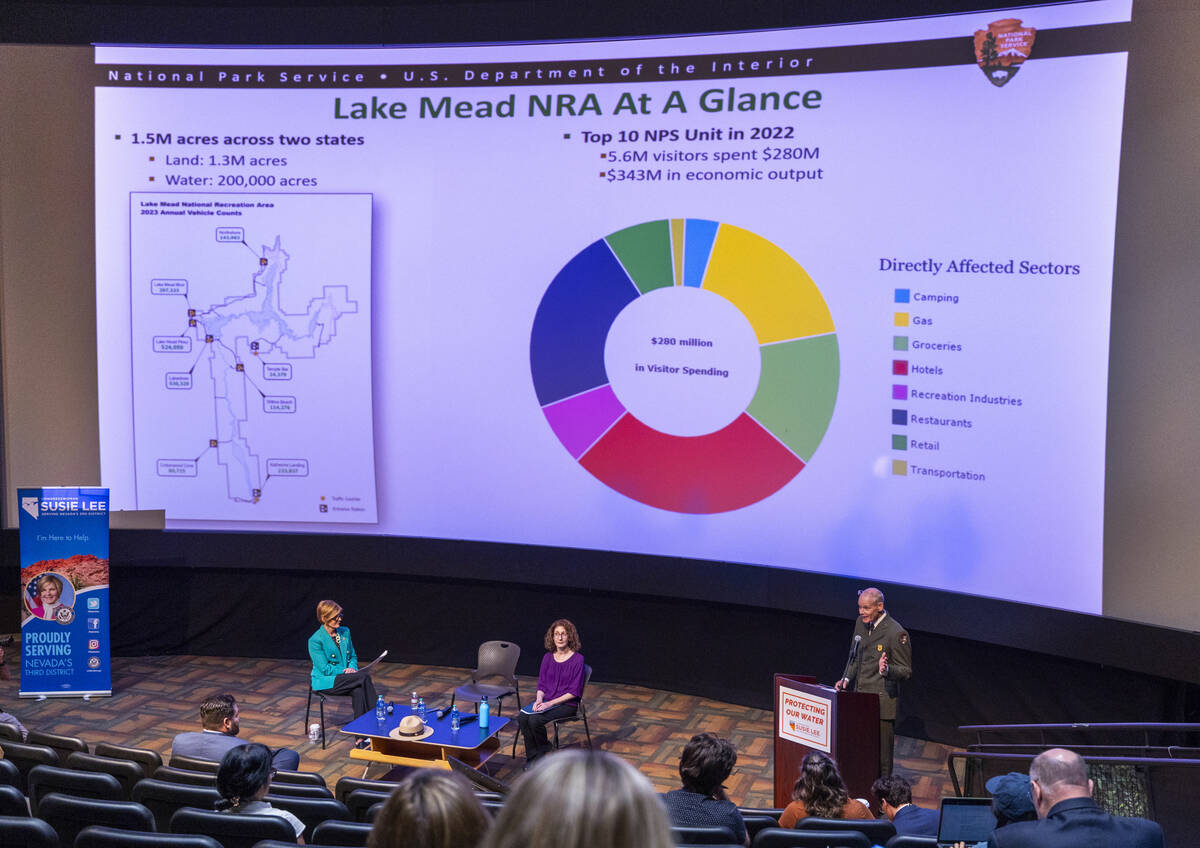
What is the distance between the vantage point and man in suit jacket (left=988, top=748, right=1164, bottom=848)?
297 centimetres

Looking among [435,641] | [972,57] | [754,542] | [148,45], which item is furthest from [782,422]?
[148,45]

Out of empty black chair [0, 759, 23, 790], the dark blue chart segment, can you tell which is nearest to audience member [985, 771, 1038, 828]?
empty black chair [0, 759, 23, 790]

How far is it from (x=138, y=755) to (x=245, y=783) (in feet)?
5.16

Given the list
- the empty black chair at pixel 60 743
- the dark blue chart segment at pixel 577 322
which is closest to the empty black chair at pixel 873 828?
the empty black chair at pixel 60 743

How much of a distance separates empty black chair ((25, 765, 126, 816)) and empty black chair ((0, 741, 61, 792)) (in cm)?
61

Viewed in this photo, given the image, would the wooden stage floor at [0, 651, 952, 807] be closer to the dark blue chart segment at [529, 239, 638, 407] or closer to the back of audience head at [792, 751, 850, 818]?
the back of audience head at [792, 751, 850, 818]

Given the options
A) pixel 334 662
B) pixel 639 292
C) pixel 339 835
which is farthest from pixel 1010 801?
pixel 639 292

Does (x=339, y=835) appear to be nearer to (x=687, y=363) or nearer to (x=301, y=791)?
(x=301, y=791)

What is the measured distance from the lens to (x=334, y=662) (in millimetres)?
7164

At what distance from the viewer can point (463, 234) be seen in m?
8.24

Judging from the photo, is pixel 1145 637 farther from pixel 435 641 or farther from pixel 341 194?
pixel 341 194

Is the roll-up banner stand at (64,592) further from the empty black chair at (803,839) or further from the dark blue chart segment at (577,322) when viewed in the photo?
the empty black chair at (803,839)

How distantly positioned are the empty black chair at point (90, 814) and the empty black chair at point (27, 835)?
1.48ft

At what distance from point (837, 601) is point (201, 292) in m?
5.31
